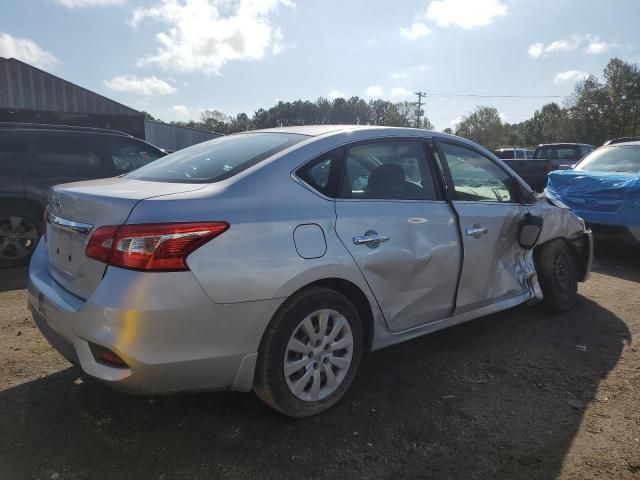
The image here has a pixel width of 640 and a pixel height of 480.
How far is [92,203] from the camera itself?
2389 mm

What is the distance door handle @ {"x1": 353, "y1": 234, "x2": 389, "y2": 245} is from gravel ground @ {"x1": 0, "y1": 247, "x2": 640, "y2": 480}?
3.13 feet

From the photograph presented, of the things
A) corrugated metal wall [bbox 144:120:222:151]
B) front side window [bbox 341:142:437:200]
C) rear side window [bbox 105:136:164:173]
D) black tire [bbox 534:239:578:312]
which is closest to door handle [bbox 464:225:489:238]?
front side window [bbox 341:142:437:200]

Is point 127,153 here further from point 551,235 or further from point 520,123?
point 520,123

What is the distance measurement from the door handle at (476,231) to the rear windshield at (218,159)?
4.29ft

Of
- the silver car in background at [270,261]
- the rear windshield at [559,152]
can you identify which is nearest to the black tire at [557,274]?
the silver car in background at [270,261]

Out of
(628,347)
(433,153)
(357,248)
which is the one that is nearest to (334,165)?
(357,248)

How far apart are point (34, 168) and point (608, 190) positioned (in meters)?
6.96

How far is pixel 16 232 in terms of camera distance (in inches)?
227

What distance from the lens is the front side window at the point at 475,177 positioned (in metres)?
3.50

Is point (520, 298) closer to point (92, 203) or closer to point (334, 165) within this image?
point (334, 165)

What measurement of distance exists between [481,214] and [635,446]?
5.38 feet

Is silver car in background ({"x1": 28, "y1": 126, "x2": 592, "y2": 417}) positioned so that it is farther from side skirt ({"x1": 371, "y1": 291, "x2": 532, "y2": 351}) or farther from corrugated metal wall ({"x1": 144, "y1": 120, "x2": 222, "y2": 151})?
corrugated metal wall ({"x1": 144, "y1": 120, "x2": 222, "y2": 151})

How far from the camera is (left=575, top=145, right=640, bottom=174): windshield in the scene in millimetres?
6778

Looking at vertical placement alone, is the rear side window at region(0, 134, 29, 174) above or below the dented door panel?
above
